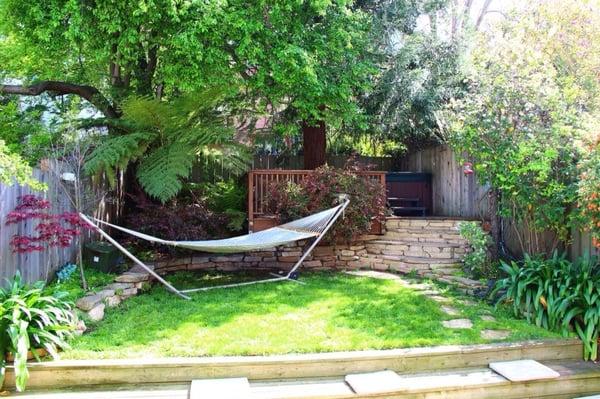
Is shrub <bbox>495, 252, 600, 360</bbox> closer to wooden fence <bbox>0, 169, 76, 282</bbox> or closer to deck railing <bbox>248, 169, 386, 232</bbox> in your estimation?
deck railing <bbox>248, 169, 386, 232</bbox>

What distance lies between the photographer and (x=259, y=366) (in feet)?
11.1

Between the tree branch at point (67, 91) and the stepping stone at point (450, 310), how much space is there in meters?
5.57

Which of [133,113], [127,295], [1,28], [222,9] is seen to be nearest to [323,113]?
[222,9]

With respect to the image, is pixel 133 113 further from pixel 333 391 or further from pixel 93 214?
pixel 333 391

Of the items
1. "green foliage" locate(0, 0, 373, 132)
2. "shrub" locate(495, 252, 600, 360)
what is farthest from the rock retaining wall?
"green foliage" locate(0, 0, 373, 132)

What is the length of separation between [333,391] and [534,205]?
10.4ft

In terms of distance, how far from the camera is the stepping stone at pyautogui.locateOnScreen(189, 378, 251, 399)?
9.97ft

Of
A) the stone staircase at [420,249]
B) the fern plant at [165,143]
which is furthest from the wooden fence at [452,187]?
the fern plant at [165,143]

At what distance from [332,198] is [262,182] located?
4.37 ft

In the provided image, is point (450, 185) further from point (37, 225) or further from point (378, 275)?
point (37, 225)

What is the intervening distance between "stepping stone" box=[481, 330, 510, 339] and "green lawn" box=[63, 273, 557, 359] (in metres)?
0.06

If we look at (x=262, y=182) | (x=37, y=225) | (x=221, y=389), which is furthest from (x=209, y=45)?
(x=221, y=389)

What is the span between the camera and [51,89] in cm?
743

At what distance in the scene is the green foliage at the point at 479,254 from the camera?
18.9ft
